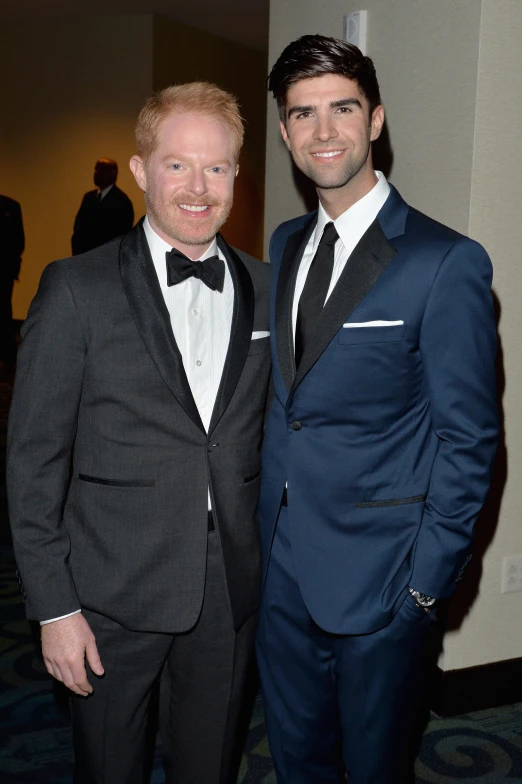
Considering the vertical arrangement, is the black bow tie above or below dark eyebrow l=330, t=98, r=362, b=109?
below

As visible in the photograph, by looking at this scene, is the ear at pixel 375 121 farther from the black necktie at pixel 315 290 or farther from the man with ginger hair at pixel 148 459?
the man with ginger hair at pixel 148 459

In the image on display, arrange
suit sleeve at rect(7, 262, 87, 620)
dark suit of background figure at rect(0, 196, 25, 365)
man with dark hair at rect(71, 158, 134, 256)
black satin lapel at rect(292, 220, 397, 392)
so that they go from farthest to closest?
1. man with dark hair at rect(71, 158, 134, 256)
2. dark suit of background figure at rect(0, 196, 25, 365)
3. black satin lapel at rect(292, 220, 397, 392)
4. suit sleeve at rect(7, 262, 87, 620)

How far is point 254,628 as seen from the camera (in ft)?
6.09

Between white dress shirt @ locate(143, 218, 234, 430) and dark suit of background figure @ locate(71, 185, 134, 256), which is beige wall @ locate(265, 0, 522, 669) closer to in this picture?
white dress shirt @ locate(143, 218, 234, 430)

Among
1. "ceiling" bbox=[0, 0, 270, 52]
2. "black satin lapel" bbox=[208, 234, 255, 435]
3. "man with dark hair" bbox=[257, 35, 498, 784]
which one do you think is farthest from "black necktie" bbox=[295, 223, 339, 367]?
"ceiling" bbox=[0, 0, 270, 52]

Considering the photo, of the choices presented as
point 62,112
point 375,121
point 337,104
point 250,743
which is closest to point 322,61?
point 337,104

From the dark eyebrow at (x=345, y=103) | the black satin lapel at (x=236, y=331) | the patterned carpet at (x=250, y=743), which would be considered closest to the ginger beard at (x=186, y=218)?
the black satin lapel at (x=236, y=331)

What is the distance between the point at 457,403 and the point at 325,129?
65 cm

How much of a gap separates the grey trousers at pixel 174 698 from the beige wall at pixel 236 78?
9.23 meters

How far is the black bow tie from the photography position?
1.66 meters

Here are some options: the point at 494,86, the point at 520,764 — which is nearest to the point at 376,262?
the point at 494,86

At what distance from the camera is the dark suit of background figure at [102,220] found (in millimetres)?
8164

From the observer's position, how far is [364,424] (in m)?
1.75

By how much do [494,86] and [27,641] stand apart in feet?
8.26
